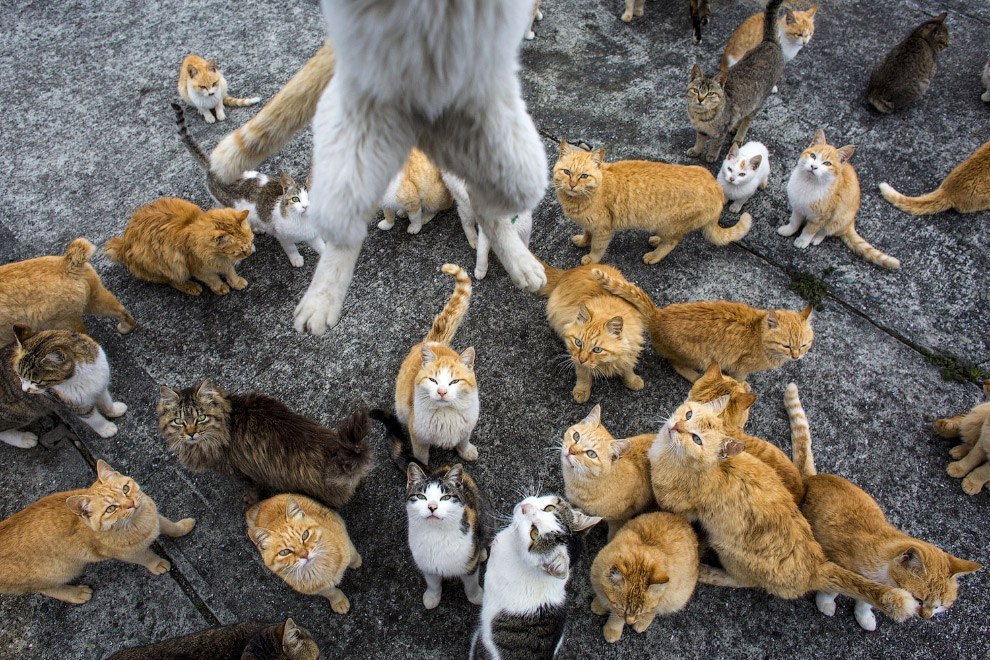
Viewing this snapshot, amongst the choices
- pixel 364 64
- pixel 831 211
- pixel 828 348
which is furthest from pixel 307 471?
pixel 831 211

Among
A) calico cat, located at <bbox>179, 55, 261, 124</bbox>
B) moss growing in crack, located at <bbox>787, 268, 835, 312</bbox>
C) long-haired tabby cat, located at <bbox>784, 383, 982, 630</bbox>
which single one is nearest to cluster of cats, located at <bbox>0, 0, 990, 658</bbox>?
long-haired tabby cat, located at <bbox>784, 383, 982, 630</bbox>

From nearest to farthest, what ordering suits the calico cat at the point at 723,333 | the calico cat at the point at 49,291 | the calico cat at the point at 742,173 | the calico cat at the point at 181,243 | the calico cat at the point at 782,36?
1. the calico cat at the point at 723,333
2. the calico cat at the point at 49,291
3. the calico cat at the point at 181,243
4. the calico cat at the point at 742,173
5. the calico cat at the point at 782,36

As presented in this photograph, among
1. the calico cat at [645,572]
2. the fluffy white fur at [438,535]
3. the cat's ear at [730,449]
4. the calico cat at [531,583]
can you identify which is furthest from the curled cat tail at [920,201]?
the fluffy white fur at [438,535]

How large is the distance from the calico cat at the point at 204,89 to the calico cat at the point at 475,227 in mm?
1899

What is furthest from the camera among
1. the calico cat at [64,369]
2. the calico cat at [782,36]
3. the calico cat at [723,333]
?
the calico cat at [782,36]

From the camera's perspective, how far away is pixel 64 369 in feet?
8.50

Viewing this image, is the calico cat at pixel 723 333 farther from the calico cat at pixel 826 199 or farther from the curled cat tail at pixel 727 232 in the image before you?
the calico cat at pixel 826 199

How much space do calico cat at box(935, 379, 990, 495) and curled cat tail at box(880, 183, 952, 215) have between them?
4.16 ft

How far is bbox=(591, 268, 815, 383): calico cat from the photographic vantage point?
267 cm

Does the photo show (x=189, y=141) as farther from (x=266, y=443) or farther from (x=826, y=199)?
(x=826, y=199)

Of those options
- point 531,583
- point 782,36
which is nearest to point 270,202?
point 531,583

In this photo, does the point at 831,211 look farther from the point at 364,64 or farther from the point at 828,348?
the point at 364,64

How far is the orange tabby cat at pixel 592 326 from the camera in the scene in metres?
2.69

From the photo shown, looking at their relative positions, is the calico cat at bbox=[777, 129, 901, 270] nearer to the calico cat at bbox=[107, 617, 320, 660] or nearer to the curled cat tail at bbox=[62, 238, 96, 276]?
the calico cat at bbox=[107, 617, 320, 660]
